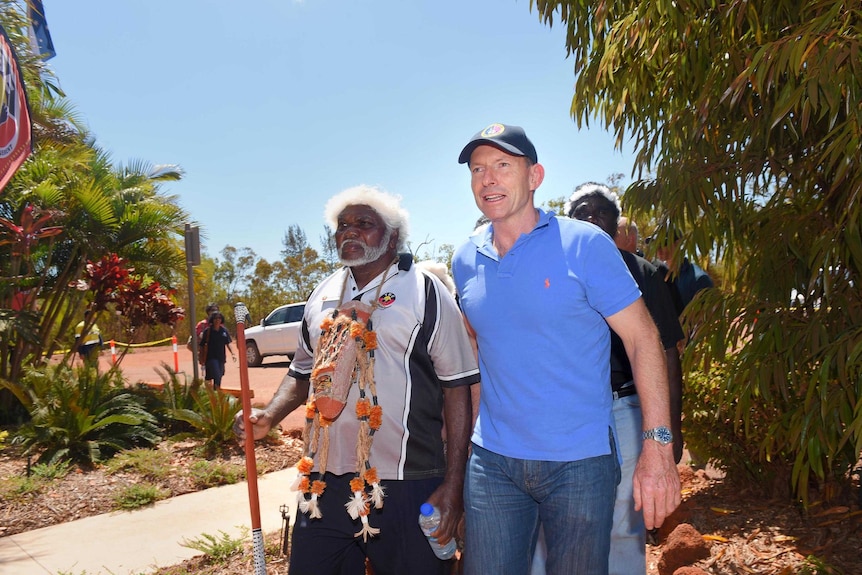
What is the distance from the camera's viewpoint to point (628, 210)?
11.8 feet

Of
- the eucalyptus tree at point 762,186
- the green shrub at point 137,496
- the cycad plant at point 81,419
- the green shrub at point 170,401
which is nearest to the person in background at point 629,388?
the eucalyptus tree at point 762,186

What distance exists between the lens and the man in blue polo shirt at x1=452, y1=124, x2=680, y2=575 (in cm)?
197

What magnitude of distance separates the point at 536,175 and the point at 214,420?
540cm

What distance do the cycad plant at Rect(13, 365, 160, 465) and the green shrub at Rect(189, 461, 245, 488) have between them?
0.96 meters

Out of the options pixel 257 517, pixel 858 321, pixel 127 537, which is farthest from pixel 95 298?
pixel 858 321

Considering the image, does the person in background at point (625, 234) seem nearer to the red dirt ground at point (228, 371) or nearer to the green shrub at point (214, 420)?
the green shrub at point (214, 420)

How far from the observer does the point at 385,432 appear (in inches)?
95.7

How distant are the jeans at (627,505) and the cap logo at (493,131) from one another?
1197 millimetres

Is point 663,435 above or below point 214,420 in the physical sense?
above

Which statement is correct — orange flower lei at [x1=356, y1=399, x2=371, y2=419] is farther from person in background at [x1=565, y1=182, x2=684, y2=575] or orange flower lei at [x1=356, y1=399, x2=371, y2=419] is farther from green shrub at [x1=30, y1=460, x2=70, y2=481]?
green shrub at [x1=30, y1=460, x2=70, y2=481]

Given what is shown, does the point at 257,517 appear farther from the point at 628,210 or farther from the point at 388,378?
the point at 628,210

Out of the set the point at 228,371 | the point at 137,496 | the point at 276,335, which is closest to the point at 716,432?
the point at 137,496

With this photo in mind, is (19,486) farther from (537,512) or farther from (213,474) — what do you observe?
(537,512)

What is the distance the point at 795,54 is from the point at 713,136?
844 millimetres
